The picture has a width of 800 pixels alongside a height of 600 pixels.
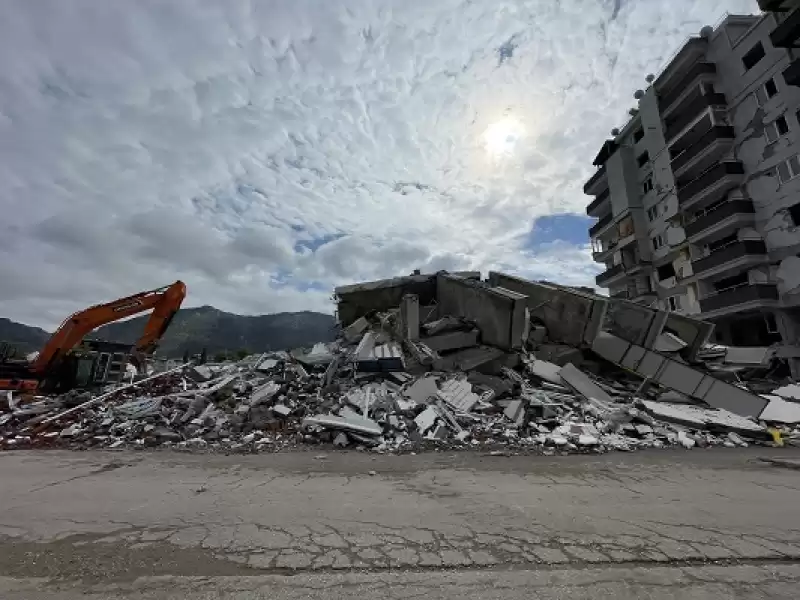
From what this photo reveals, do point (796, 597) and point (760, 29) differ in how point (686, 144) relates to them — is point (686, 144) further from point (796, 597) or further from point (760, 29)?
point (796, 597)

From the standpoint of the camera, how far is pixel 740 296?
2284 centimetres

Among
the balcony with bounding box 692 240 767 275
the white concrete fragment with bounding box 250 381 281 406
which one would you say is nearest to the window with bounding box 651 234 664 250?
the balcony with bounding box 692 240 767 275

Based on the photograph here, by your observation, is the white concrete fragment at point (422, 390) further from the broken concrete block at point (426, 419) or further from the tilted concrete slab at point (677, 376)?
the tilted concrete slab at point (677, 376)

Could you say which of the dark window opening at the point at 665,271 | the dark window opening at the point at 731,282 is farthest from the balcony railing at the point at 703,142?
the dark window opening at the point at 731,282

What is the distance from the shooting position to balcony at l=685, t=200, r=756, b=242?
23.4m

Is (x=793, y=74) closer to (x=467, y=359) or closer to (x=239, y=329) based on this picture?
(x=467, y=359)

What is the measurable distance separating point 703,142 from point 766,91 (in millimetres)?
3590

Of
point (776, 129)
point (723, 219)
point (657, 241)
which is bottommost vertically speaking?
point (723, 219)

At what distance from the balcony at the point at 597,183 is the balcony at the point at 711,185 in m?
8.84

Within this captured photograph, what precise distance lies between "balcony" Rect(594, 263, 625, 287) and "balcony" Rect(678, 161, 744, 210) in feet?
23.4

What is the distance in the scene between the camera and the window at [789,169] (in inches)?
827

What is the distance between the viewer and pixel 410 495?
4.76 meters

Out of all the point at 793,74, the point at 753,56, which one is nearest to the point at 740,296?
the point at 793,74

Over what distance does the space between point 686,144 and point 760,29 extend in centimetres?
673
